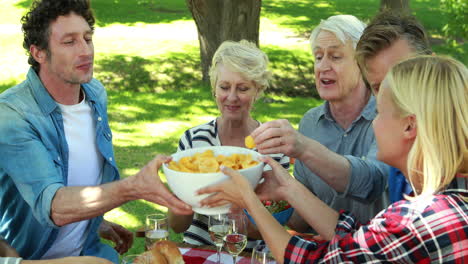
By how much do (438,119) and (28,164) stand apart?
1.84 meters

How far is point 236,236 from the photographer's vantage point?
7.88ft

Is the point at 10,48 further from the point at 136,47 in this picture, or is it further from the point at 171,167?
the point at 171,167

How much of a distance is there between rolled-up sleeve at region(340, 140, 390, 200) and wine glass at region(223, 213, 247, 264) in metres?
0.59

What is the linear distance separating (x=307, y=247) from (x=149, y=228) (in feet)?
2.72

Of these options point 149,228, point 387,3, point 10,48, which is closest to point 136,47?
point 10,48

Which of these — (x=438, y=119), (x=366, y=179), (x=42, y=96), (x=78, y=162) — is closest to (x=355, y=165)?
(x=366, y=179)

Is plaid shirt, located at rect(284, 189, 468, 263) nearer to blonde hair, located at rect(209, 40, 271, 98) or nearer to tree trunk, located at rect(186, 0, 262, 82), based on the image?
blonde hair, located at rect(209, 40, 271, 98)

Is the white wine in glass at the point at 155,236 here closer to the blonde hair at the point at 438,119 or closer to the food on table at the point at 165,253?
the food on table at the point at 165,253

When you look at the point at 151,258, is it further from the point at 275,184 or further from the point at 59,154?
the point at 59,154

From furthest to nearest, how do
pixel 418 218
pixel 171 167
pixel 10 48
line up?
pixel 10 48 → pixel 171 167 → pixel 418 218

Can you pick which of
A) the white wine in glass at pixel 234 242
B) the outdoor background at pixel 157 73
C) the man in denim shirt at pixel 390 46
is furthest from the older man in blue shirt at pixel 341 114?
the outdoor background at pixel 157 73

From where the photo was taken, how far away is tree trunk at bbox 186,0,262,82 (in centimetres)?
883

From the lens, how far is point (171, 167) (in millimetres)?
2307

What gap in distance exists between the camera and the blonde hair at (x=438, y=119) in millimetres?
1824
